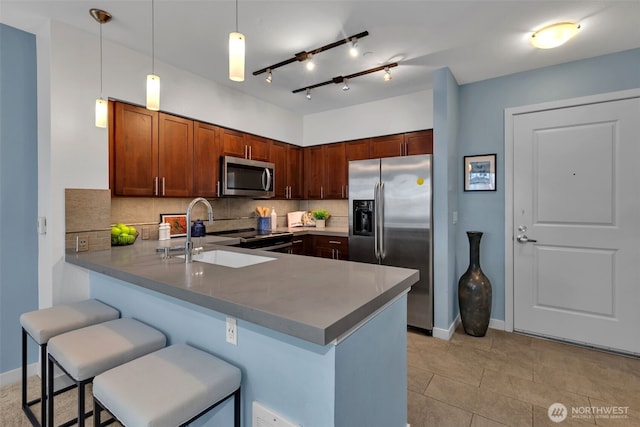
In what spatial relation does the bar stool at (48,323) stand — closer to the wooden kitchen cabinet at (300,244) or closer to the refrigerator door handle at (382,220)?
the wooden kitchen cabinet at (300,244)

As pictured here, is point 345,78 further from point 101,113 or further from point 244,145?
point 101,113

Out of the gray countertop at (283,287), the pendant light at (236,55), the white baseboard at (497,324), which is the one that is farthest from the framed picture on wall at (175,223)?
the white baseboard at (497,324)

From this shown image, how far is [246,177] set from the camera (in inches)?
138

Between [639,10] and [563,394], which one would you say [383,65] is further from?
[563,394]

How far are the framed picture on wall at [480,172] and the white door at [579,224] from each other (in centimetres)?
20

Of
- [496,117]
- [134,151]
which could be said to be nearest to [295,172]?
[134,151]

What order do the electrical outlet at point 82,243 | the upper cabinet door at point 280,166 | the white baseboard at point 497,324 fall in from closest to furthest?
the electrical outlet at point 82,243 → the white baseboard at point 497,324 → the upper cabinet door at point 280,166

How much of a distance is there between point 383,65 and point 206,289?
2597 mm

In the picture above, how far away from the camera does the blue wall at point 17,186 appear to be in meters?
2.14

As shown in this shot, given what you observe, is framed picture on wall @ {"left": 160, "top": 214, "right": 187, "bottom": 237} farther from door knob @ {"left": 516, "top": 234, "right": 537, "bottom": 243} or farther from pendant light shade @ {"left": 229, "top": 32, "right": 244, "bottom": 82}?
door knob @ {"left": 516, "top": 234, "right": 537, "bottom": 243}

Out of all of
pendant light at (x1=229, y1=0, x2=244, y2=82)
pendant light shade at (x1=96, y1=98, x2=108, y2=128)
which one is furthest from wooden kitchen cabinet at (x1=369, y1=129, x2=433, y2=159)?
pendant light shade at (x1=96, y1=98, x2=108, y2=128)

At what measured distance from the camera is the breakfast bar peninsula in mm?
992

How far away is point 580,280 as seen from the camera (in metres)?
2.71

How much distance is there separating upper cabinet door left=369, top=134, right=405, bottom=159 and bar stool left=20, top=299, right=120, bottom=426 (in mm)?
3170
